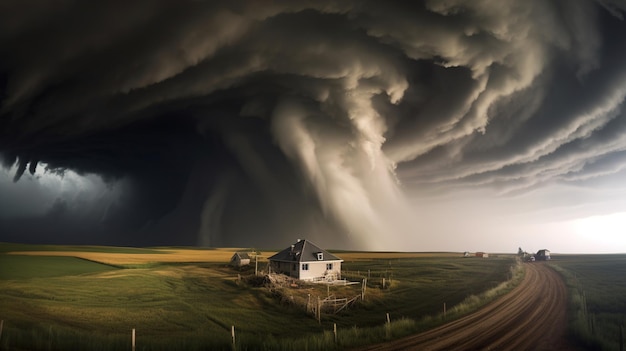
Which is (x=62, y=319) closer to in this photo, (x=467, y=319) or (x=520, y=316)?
(x=467, y=319)

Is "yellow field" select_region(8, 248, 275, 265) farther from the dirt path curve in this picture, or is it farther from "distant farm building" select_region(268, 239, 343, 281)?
the dirt path curve

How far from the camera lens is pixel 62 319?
90.0 feet

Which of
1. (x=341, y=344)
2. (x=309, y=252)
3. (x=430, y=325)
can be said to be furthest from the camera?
(x=309, y=252)

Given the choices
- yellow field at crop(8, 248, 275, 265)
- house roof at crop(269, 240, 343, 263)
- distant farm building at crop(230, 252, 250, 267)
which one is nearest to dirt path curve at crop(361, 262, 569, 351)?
house roof at crop(269, 240, 343, 263)

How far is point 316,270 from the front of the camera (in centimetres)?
6212

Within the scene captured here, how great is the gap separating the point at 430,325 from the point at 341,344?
1062 centimetres

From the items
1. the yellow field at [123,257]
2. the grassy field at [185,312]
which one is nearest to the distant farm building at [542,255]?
Answer: the grassy field at [185,312]

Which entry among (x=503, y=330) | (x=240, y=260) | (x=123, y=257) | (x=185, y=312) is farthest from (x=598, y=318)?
(x=123, y=257)

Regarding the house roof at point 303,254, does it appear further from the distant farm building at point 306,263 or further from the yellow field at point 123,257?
the yellow field at point 123,257

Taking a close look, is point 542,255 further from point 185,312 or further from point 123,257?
point 123,257

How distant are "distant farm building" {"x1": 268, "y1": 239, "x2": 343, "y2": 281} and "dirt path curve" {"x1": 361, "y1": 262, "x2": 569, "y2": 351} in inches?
1196

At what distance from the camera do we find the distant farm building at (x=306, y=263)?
199ft

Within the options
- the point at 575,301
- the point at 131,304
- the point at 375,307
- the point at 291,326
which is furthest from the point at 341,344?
the point at 575,301

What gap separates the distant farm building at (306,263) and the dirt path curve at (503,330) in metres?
30.4
